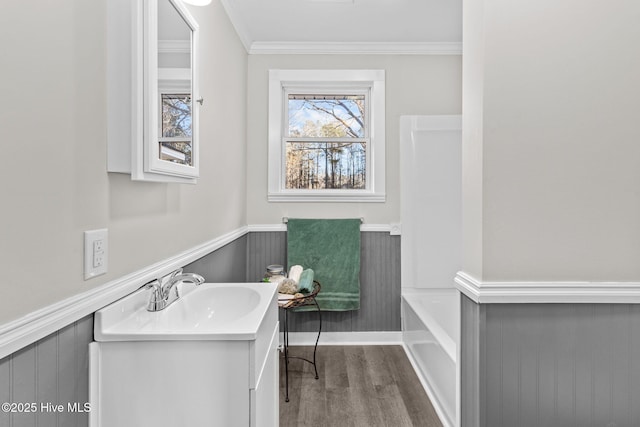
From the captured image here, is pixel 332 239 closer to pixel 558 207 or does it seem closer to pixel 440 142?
pixel 440 142

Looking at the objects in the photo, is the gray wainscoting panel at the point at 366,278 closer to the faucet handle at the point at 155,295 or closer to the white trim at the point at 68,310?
the white trim at the point at 68,310

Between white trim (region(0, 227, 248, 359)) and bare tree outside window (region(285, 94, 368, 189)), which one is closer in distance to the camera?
white trim (region(0, 227, 248, 359))

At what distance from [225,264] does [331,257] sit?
90 cm

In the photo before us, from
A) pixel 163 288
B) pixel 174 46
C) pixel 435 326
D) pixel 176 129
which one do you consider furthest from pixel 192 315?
pixel 435 326

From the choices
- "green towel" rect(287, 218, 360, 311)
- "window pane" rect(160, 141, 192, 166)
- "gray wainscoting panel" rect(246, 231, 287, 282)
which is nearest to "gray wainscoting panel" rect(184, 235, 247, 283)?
"gray wainscoting panel" rect(246, 231, 287, 282)

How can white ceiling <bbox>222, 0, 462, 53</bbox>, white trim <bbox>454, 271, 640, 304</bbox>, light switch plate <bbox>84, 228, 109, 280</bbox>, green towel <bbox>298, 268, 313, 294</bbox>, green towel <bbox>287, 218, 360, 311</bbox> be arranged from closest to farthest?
light switch plate <bbox>84, 228, 109, 280</bbox>
white trim <bbox>454, 271, 640, 304</bbox>
white ceiling <bbox>222, 0, 462, 53</bbox>
green towel <bbox>298, 268, 313, 294</bbox>
green towel <bbox>287, 218, 360, 311</bbox>

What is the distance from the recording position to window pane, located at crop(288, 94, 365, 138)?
3.12 metres

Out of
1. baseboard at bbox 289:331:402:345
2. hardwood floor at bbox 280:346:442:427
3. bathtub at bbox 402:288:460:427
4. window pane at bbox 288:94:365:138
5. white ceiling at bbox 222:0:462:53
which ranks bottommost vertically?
hardwood floor at bbox 280:346:442:427

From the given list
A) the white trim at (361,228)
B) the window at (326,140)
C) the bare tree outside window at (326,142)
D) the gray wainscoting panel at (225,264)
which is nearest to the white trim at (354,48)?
the window at (326,140)

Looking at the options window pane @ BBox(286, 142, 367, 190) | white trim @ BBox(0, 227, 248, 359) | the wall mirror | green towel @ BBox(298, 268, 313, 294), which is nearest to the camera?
white trim @ BBox(0, 227, 248, 359)

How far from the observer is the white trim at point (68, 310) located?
735 mm

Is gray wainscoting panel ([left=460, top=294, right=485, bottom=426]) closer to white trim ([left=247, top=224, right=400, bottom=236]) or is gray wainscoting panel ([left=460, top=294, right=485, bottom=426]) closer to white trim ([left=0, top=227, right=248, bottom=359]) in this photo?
white trim ([left=0, top=227, right=248, bottom=359])

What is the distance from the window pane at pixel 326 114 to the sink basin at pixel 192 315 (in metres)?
1.89

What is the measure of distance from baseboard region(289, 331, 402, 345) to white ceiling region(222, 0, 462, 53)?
2.23m
